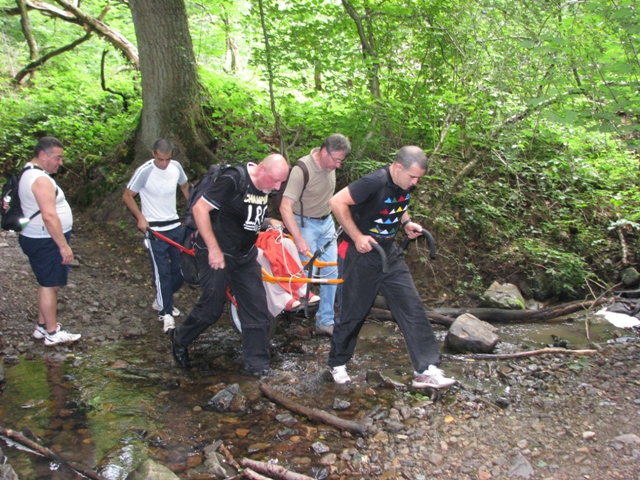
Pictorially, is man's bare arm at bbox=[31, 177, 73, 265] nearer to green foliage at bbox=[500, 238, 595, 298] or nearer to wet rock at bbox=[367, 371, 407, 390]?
wet rock at bbox=[367, 371, 407, 390]

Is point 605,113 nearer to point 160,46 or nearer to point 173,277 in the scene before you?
point 173,277

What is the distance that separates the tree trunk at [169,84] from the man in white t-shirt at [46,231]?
3.48 metres

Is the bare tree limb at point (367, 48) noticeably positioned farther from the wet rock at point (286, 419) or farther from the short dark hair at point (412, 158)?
the wet rock at point (286, 419)

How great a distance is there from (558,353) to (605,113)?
2.61m

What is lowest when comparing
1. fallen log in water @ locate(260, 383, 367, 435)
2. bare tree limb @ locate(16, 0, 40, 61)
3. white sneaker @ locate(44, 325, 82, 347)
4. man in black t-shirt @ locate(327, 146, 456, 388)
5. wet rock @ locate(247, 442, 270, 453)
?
wet rock @ locate(247, 442, 270, 453)

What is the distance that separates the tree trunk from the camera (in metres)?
8.23

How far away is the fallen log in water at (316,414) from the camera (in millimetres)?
3943

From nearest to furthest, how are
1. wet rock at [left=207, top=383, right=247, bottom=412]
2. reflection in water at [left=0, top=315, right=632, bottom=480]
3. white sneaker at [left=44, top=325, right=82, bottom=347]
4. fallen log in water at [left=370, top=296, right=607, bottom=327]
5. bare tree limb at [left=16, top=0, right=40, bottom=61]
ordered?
reflection in water at [left=0, top=315, right=632, bottom=480]
wet rock at [left=207, top=383, right=247, bottom=412]
white sneaker at [left=44, top=325, right=82, bottom=347]
fallen log in water at [left=370, top=296, right=607, bottom=327]
bare tree limb at [left=16, top=0, right=40, bottom=61]

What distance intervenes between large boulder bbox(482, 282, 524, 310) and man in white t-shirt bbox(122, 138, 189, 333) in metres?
4.37

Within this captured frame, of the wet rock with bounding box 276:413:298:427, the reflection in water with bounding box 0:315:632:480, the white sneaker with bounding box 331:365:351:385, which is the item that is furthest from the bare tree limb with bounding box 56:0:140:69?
the wet rock with bounding box 276:413:298:427

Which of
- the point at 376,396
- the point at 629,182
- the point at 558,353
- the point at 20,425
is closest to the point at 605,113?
the point at 558,353

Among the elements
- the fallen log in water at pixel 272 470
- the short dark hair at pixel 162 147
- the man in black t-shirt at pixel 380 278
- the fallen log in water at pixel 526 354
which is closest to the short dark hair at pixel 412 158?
the man in black t-shirt at pixel 380 278

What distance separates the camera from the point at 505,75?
333 inches

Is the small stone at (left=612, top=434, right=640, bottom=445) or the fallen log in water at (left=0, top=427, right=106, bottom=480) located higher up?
the fallen log in water at (left=0, top=427, right=106, bottom=480)
